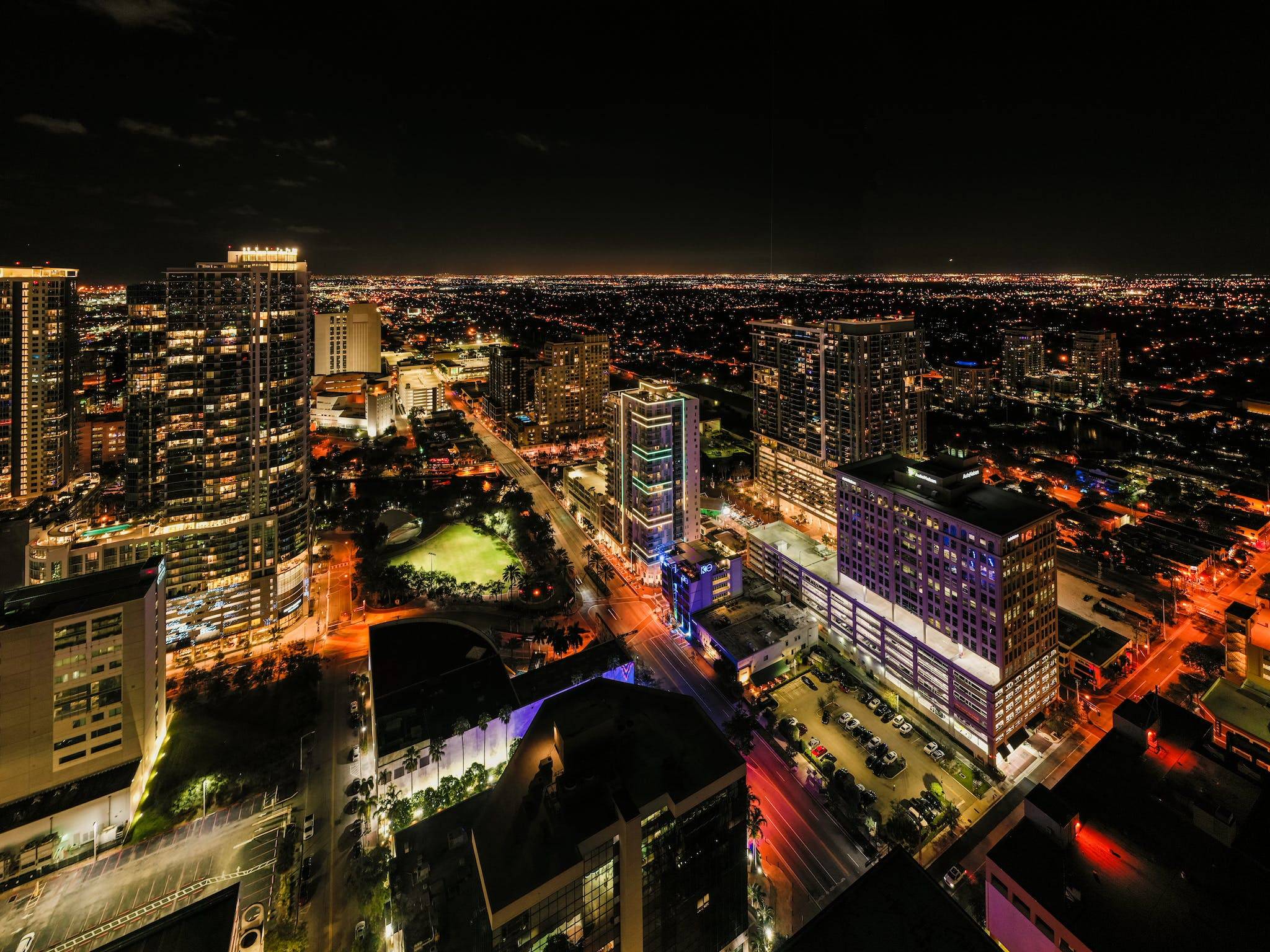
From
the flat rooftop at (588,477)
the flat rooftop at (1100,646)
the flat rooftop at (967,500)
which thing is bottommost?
the flat rooftop at (1100,646)

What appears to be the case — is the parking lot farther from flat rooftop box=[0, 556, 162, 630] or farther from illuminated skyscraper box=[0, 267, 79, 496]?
illuminated skyscraper box=[0, 267, 79, 496]

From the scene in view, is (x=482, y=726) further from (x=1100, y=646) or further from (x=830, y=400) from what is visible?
(x=830, y=400)

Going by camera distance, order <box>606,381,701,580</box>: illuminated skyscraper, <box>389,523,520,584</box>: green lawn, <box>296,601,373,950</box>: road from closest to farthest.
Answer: <box>296,601,373,950</box>: road
<box>606,381,701,580</box>: illuminated skyscraper
<box>389,523,520,584</box>: green lawn

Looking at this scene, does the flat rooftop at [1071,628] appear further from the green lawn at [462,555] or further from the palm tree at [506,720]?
the green lawn at [462,555]

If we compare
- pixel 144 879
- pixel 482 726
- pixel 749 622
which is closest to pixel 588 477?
pixel 749 622

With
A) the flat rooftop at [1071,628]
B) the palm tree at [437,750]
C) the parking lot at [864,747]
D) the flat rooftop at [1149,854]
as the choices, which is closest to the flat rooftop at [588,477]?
the parking lot at [864,747]

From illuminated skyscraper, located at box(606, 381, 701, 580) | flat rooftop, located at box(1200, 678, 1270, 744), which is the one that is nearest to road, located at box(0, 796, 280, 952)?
illuminated skyscraper, located at box(606, 381, 701, 580)

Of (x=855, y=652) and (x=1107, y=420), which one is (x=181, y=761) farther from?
(x=1107, y=420)
